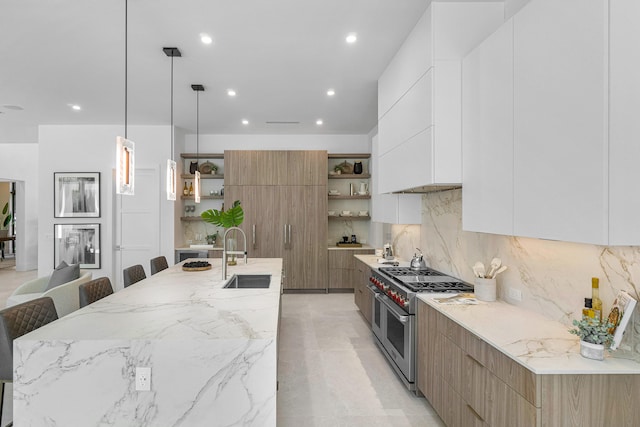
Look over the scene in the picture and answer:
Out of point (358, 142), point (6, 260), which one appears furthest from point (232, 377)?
point (6, 260)

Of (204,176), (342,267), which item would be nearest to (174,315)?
(342,267)

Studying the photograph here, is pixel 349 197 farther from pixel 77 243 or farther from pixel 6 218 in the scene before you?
pixel 6 218

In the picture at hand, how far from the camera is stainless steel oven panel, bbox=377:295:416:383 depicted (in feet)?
9.33

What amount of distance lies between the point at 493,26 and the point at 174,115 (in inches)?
186

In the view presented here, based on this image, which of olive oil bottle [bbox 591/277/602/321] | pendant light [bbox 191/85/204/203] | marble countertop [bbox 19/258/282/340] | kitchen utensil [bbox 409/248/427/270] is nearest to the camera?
olive oil bottle [bbox 591/277/602/321]

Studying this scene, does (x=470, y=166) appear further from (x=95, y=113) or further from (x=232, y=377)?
(x=95, y=113)

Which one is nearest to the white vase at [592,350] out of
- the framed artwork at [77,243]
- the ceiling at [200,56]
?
the ceiling at [200,56]

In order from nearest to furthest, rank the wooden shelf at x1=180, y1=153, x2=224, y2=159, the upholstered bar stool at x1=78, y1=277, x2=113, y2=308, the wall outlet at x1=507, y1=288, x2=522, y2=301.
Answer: the wall outlet at x1=507, y1=288, x2=522, y2=301 → the upholstered bar stool at x1=78, y1=277, x2=113, y2=308 → the wooden shelf at x1=180, y1=153, x2=224, y2=159

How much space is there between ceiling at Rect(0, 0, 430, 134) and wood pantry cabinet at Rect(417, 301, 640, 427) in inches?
97.2

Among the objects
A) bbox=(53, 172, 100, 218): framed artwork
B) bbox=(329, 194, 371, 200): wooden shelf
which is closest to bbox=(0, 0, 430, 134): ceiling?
bbox=(53, 172, 100, 218): framed artwork

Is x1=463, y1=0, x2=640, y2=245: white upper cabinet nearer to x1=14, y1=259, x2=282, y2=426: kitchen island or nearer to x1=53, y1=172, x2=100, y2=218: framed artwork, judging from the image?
x1=14, y1=259, x2=282, y2=426: kitchen island

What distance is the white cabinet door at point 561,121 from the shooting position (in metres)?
1.45

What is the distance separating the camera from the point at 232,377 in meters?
1.73

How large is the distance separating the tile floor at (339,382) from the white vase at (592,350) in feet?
4.42
